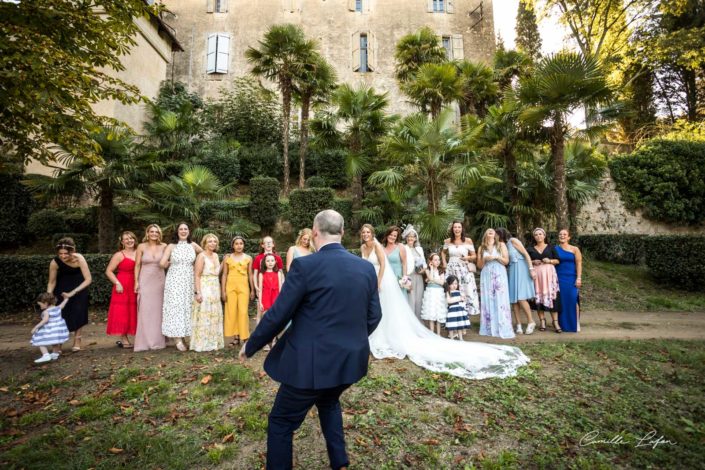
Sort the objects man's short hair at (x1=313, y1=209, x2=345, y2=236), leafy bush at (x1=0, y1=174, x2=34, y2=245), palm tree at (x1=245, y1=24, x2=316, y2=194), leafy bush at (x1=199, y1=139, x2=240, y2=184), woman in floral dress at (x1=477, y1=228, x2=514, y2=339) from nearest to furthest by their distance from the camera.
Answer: man's short hair at (x1=313, y1=209, x2=345, y2=236) < woman in floral dress at (x1=477, y1=228, x2=514, y2=339) < leafy bush at (x1=0, y1=174, x2=34, y2=245) < palm tree at (x1=245, y1=24, x2=316, y2=194) < leafy bush at (x1=199, y1=139, x2=240, y2=184)

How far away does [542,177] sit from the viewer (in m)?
11.8

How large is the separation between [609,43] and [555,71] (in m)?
15.4

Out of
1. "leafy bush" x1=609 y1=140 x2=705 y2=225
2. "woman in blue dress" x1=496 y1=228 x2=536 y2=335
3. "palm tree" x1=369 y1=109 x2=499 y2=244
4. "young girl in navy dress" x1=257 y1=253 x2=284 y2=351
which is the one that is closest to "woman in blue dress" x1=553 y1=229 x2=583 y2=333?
"woman in blue dress" x1=496 y1=228 x2=536 y2=335

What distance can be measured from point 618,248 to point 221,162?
1782cm

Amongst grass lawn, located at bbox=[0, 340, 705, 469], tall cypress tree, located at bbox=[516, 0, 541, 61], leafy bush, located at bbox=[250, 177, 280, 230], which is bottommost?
grass lawn, located at bbox=[0, 340, 705, 469]

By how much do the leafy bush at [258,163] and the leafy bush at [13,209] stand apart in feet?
28.1

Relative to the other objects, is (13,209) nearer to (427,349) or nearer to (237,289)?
(237,289)

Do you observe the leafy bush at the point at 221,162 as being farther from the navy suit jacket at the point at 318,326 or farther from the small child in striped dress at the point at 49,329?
the navy suit jacket at the point at 318,326

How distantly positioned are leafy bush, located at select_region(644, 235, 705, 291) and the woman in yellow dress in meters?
12.4

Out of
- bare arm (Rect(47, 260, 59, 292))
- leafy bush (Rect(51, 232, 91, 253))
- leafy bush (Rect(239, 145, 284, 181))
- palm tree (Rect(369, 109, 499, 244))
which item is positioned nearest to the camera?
bare arm (Rect(47, 260, 59, 292))

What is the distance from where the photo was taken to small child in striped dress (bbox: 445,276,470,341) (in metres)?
6.10

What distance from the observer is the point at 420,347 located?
5.52 meters

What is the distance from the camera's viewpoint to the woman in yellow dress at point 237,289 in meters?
5.84

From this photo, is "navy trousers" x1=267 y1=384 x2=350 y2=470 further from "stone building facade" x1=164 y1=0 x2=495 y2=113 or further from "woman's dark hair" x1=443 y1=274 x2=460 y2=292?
"stone building facade" x1=164 y1=0 x2=495 y2=113
